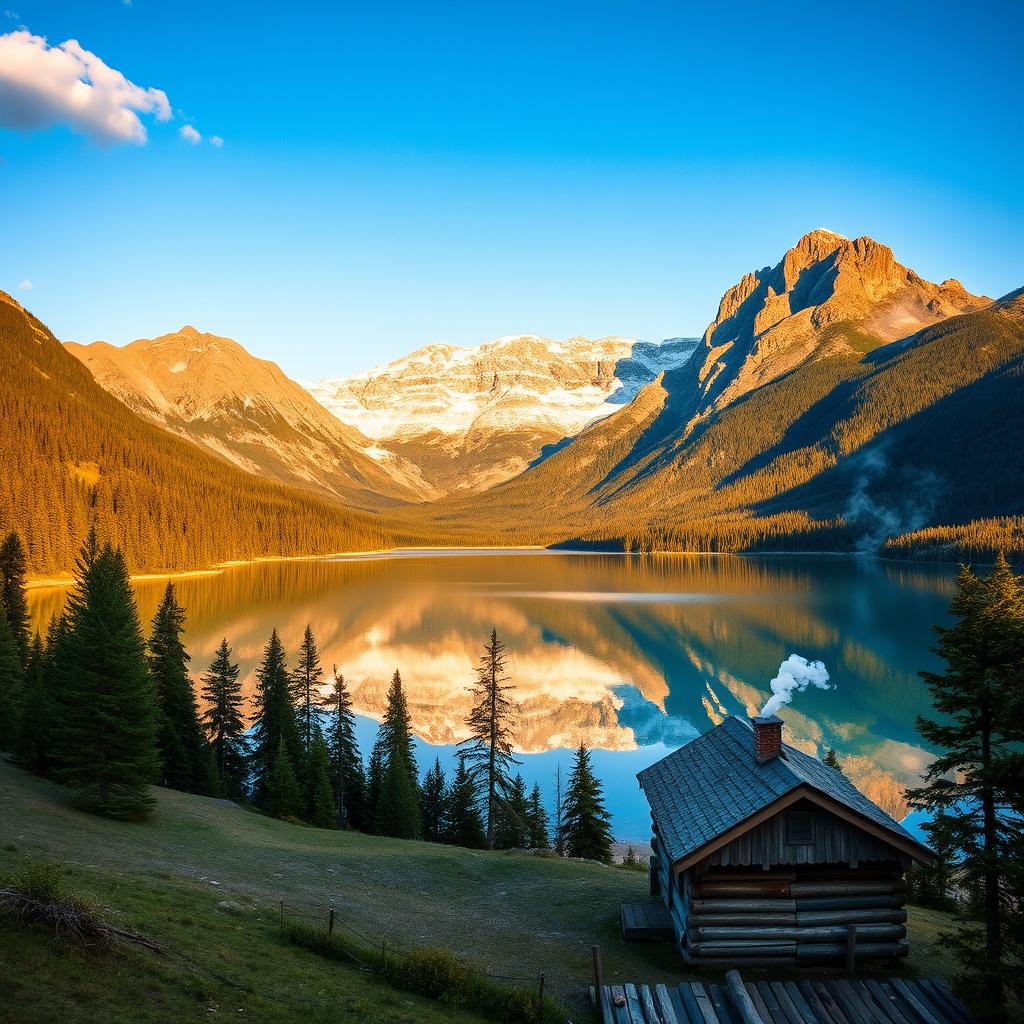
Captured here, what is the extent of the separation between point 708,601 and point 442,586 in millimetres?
53038

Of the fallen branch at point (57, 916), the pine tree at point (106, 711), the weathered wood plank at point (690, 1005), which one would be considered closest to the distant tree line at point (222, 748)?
the pine tree at point (106, 711)

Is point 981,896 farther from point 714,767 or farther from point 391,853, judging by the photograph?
point 391,853

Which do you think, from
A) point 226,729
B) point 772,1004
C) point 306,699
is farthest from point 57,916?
point 306,699

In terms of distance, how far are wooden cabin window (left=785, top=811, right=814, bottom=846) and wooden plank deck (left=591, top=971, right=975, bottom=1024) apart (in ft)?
9.06

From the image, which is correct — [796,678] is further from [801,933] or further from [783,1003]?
[783,1003]

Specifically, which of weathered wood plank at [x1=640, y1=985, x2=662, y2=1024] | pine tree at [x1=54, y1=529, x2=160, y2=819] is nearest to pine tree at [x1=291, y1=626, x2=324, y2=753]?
pine tree at [x1=54, y1=529, x2=160, y2=819]

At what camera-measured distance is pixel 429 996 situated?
15086mm

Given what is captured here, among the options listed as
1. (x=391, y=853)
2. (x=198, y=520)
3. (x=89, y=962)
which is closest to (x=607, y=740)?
(x=391, y=853)

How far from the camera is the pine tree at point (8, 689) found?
37.9 metres

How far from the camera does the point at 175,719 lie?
41.9 meters

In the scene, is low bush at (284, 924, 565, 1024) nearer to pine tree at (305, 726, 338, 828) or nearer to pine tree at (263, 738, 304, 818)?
pine tree at (263, 738, 304, 818)

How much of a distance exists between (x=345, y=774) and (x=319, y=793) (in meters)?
5.63

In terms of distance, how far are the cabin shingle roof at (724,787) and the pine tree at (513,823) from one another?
1759cm

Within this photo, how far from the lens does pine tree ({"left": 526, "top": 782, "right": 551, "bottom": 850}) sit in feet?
128
